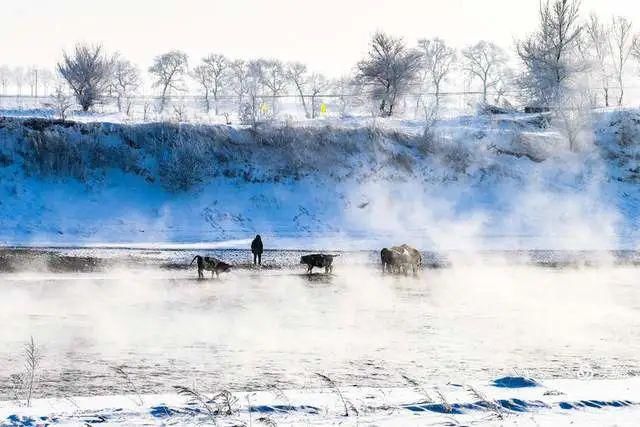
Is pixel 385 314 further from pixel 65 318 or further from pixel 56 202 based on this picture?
pixel 56 202

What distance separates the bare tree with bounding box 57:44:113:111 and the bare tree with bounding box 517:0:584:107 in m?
41.6

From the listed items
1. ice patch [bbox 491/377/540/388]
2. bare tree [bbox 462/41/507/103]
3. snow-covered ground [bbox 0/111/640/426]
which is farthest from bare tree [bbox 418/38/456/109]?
ice patch [bbox 491/377/540/388]

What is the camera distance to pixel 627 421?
966cm

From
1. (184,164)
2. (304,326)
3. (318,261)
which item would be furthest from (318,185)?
(304,326)

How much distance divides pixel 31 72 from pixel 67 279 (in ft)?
589

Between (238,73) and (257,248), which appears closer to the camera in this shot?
(257,248)

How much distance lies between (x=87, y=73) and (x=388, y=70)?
29.8 m

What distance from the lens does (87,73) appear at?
77562 mm

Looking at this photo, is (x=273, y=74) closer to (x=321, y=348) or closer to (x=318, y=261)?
(x=318, y=261)

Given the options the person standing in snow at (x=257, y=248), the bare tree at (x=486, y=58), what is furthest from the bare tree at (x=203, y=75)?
the person standing in snow at (x=257, y=248)

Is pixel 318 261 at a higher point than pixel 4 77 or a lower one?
lower

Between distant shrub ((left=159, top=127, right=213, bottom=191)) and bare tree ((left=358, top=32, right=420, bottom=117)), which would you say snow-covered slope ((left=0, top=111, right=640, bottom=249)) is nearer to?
distant shrub ((left=159, top=127, right=213, bottom=191))

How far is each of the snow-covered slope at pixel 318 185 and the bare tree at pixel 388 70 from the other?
15594mm

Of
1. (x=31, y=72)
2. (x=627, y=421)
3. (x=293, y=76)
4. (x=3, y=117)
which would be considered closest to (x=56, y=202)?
(x=3, y=117)
